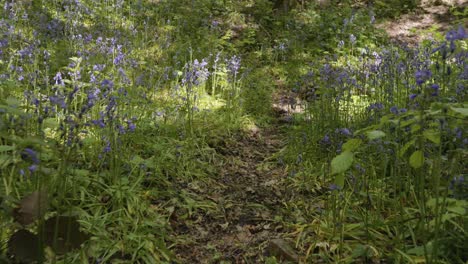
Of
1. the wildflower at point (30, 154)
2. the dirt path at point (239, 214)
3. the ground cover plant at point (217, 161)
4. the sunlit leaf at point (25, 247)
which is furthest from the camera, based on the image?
the dirt path at point (239, 214)

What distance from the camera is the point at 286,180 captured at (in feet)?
12.7

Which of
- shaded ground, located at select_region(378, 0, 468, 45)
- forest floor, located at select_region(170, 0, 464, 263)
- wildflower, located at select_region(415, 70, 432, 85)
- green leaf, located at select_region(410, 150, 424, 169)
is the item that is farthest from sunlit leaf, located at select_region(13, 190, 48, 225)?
shaded ground, located at select_region(378, 0, 468, 45)

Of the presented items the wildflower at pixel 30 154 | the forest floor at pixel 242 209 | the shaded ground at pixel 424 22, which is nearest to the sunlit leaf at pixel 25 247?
the wildflower at pixel 30 154

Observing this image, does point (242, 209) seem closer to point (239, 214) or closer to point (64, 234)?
point (239, 214)

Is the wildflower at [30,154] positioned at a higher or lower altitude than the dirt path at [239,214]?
higher

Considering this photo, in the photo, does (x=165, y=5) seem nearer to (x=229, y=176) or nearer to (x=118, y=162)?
(x=229, y=176)

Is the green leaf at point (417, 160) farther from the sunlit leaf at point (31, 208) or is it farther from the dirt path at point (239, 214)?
the sunlit leaf at point (31, 208)

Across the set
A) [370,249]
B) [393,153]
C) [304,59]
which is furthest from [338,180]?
[304,59]

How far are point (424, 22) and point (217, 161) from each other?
7458 mm

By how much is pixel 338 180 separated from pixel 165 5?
7382mm

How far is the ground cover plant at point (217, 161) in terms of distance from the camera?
196 cm

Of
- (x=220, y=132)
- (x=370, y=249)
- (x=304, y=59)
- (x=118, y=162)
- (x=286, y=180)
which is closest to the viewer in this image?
(x=370, y=249)

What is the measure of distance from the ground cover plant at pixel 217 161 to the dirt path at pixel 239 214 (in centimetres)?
1

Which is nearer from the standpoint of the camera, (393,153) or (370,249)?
(370,249)
